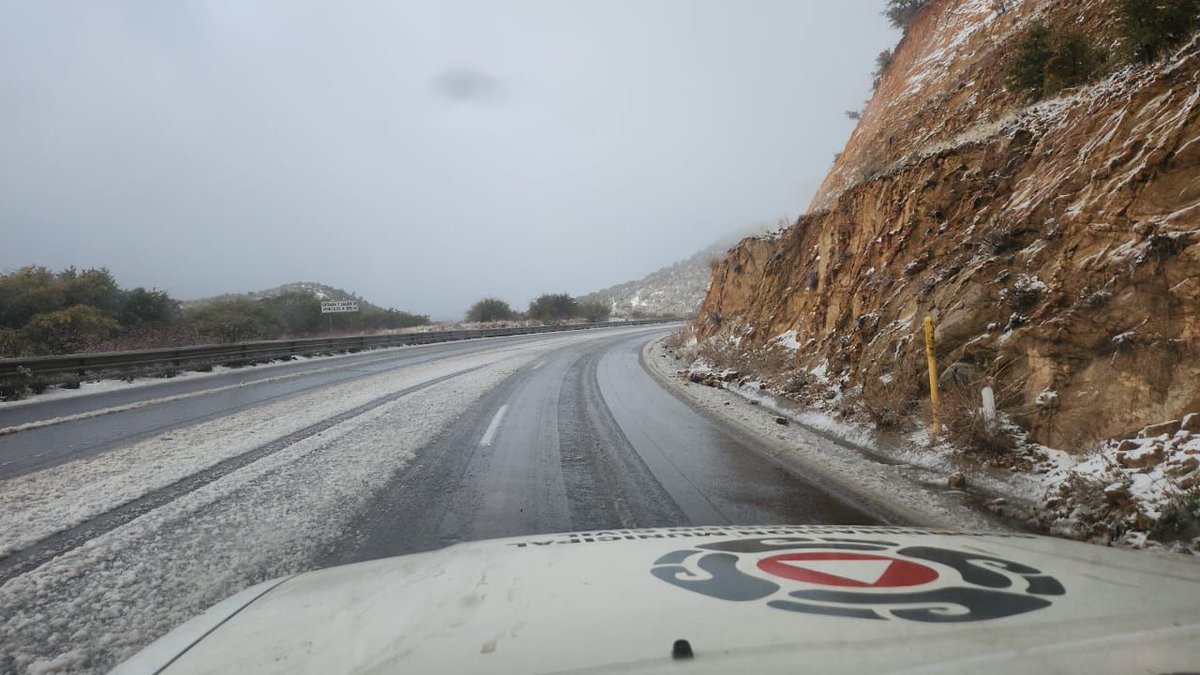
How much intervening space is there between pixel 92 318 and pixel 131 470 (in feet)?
79.3

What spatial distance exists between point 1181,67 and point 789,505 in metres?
7.10

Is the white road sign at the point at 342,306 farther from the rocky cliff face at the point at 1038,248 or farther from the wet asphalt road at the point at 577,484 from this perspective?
the wet asphalt road at the point at 577,484

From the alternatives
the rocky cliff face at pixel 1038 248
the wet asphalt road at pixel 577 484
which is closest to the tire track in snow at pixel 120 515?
the wet asphalt road at pixel 577 484

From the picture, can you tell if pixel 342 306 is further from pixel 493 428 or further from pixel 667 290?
pixel 667 290

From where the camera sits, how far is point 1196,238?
5148 millimetres

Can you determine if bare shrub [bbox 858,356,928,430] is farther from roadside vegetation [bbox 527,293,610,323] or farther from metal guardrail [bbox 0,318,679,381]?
roadside vegetation [bbox 527,293,610,323]

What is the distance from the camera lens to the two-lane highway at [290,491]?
3172mm

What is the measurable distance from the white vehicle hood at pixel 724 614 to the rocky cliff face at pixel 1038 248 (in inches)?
147

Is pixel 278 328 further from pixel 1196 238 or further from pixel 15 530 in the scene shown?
pixel 1196 238

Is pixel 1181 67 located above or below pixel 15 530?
above

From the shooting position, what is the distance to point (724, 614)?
186 cm

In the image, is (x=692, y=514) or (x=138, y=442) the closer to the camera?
(x=692, y=514)

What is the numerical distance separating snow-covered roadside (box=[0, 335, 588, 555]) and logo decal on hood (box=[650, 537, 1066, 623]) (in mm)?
4594

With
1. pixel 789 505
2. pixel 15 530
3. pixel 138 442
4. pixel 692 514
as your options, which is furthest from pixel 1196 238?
pixel 138 442
